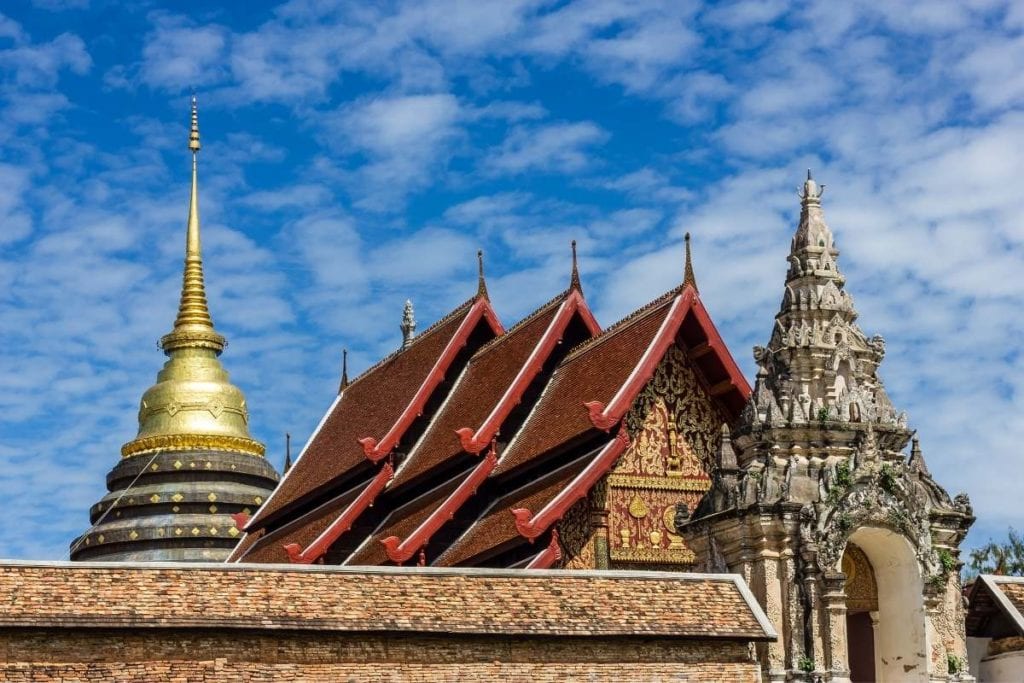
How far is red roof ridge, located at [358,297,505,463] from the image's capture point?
26188 mm

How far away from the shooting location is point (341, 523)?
2555cm

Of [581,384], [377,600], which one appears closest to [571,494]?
[581,384]

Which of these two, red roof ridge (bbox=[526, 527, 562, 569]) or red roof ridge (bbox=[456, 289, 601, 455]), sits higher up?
A: red roof ridge (bbox=[456, 289, 601, 455])

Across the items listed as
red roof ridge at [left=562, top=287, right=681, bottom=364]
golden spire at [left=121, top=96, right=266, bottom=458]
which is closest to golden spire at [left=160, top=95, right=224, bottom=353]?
golden spire at [left=121, top=96, right=266, bottom=458]

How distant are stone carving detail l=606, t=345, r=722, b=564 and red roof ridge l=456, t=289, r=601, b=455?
172 cm

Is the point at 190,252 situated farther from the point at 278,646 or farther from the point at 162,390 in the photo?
the point at 278,646

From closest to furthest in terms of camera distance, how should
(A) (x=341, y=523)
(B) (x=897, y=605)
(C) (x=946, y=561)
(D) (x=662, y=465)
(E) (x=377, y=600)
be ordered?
(E) (x=377, y=600) < (C) (x=946, y=561) < (B) (x=897, y=605) < (D) (x=662, y=465) < (A) (x=341, y=523)

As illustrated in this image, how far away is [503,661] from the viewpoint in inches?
691

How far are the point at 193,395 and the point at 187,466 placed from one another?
5.57 feet

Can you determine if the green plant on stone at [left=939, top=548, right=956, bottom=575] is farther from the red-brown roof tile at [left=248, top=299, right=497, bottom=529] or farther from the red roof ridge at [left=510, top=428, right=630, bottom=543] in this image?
the red-brown roof tile at [left=248, top=299, right=497, bottom=529]

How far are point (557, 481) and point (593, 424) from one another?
0.84 meters

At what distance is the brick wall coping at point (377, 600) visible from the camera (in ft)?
55.1

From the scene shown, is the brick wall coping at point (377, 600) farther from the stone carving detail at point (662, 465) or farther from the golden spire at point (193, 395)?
the golden spire at point (193, 395)

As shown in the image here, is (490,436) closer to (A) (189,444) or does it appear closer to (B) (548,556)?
(B) (548,556)
